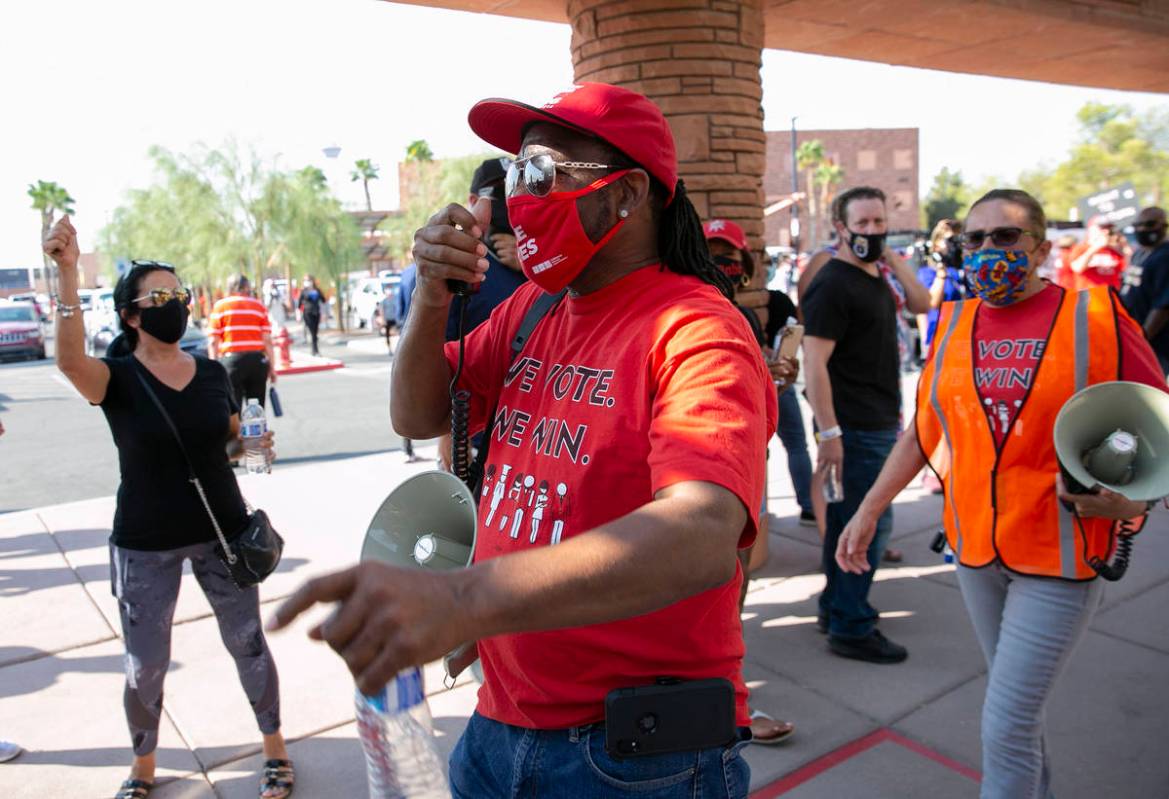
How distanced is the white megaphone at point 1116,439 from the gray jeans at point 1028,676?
288 mm

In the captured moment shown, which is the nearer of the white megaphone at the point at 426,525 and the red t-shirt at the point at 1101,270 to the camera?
the white megaphone at the point at 426,525

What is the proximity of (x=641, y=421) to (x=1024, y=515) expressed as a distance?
5.16 feet

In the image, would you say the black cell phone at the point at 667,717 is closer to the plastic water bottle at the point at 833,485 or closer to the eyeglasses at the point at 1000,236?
the eyeglasses at the point at 1000,236

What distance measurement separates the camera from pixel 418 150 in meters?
66.1

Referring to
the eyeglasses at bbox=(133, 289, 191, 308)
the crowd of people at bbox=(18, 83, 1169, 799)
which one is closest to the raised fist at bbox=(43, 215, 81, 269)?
the crowd of people at bbox=(18, 83, 1169, 799)

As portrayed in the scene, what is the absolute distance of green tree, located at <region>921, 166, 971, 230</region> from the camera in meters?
70.5

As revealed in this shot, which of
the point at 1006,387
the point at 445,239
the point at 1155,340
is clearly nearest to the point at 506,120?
the point at 445,239

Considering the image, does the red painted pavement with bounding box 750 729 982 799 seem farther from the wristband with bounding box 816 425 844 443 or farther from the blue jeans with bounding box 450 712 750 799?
the blue jeans with bounding box 450 712 750 799

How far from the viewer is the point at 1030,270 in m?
2.64

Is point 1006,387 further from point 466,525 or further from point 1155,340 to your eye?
point 1155,340

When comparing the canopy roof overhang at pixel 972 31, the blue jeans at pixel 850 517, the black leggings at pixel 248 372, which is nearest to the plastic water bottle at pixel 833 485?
the blue jeans at pixel 850 517

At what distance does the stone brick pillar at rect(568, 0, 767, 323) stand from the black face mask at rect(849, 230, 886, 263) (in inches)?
34.0

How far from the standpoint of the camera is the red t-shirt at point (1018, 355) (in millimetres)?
2418

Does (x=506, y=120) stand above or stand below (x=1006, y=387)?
above
